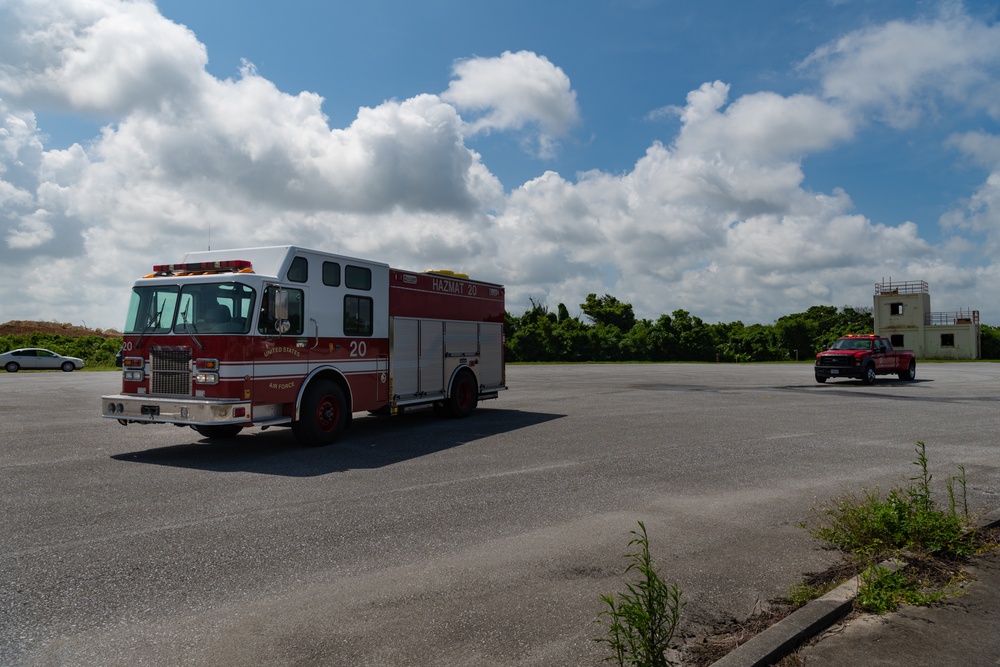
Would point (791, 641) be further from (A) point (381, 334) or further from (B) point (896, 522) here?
(A) point (381, 334)

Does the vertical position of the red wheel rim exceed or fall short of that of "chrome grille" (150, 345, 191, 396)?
it falls short

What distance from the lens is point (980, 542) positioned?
5656 millimetres

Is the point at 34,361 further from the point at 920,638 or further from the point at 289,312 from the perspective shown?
the point at 920,638

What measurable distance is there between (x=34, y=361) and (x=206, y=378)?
40.1m

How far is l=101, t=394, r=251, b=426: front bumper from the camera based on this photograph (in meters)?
9.67

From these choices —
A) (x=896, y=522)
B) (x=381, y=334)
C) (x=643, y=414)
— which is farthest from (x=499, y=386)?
(x=896, y=522)

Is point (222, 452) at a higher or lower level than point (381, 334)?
lower

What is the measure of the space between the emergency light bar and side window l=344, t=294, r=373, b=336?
1.79 metres

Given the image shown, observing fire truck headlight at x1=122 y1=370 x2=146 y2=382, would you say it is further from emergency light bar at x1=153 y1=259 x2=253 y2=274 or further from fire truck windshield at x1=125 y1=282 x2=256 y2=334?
emergency light bar at x1=153 y1=259 x2=253 y2=274

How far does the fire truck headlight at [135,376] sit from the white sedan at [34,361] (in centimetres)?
3735

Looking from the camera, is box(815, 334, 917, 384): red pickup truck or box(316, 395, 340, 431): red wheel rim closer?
box(316, 395, 340, 431): red wheel rim

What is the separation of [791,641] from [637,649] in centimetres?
100

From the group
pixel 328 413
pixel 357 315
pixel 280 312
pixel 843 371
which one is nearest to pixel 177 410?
pixel 280 312

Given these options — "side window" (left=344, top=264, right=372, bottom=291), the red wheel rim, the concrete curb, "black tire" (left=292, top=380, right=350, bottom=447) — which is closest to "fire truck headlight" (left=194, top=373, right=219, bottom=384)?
"black tire" (left=292, top=380, right=350, bottom=447)
